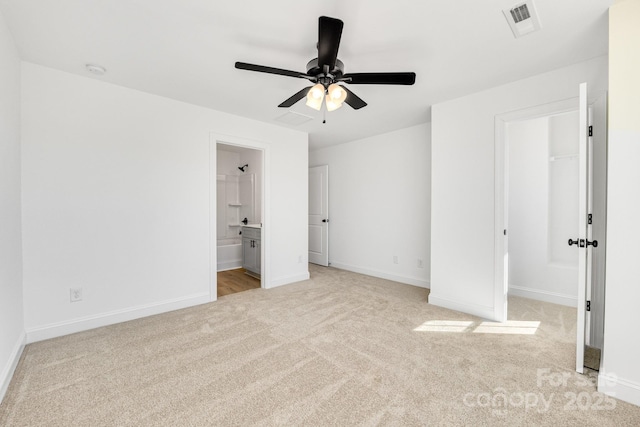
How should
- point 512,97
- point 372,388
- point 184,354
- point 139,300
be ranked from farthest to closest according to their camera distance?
1. point 139,300
2. point 512,97
3. point 184,354
4. point 372,388

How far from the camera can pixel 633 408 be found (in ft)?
5.28

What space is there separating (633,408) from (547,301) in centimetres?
208

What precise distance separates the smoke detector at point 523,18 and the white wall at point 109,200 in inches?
121

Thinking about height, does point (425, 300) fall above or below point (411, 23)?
below

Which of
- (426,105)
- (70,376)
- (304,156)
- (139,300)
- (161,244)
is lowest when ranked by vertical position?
(70,376)

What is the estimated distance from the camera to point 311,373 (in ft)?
6.36

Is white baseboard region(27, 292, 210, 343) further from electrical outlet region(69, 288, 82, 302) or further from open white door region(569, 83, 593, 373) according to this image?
open white door region(569, 83, 593, 373)

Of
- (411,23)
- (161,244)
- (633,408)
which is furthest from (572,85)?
(161,244)

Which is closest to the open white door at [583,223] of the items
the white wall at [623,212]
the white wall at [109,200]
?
the white wall at [623,212]

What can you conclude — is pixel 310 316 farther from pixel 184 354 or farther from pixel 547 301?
pixel 547 301

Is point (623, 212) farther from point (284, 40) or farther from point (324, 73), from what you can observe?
point (284, 40)

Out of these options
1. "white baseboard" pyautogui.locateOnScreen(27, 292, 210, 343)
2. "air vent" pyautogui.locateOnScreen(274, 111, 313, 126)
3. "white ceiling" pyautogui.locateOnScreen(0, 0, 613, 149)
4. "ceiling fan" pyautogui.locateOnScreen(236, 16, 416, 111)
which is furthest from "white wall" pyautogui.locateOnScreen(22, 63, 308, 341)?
"ceiling fan" pyautogui.locateOnScreen(236, 16, 416, 111)

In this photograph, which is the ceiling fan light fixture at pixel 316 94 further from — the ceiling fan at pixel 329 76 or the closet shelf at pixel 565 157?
the closet shelf at pixel 565 157

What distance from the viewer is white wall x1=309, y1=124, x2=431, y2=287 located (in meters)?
4.18
